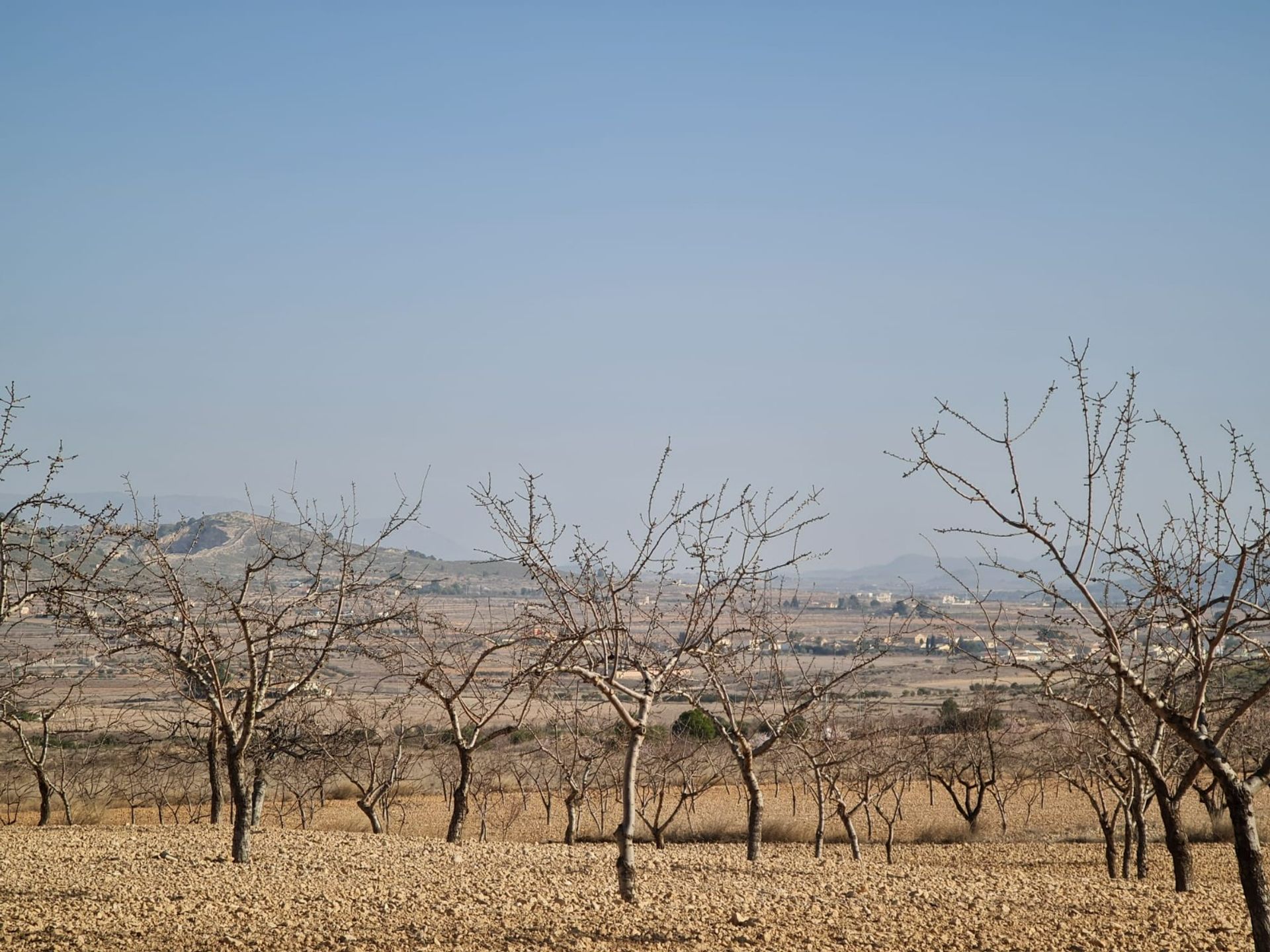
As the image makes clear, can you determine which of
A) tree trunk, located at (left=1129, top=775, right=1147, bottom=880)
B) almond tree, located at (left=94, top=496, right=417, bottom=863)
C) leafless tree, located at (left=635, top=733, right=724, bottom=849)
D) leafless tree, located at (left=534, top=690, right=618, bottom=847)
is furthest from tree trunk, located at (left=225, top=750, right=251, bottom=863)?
leafless tree, located at (left=635, top=733, right=724, bottom=849)

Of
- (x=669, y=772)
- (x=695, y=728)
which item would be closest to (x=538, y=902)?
(x=669, y=772)

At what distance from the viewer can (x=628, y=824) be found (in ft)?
29.0

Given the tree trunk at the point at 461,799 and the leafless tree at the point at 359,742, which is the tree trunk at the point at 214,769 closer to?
the leafless tree at the point at 359,742

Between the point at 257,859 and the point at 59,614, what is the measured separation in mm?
3786

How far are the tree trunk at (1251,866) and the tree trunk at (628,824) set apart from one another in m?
3.98

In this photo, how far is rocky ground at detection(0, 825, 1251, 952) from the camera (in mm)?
7836

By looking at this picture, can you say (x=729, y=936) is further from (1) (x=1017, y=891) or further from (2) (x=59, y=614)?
(2) (x=59, y=614)

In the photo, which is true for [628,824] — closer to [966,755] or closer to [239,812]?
[239,812]

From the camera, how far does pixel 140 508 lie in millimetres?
14195

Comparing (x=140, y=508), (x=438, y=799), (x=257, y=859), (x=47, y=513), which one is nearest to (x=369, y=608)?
(x=140, y=508)

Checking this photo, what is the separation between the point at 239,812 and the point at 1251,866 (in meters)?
9.18

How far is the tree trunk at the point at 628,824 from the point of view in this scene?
341 inches

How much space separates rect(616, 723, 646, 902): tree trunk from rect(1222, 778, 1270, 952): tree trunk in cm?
398

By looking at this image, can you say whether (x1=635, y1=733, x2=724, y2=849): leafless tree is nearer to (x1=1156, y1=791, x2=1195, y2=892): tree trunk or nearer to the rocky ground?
the rocky ground
